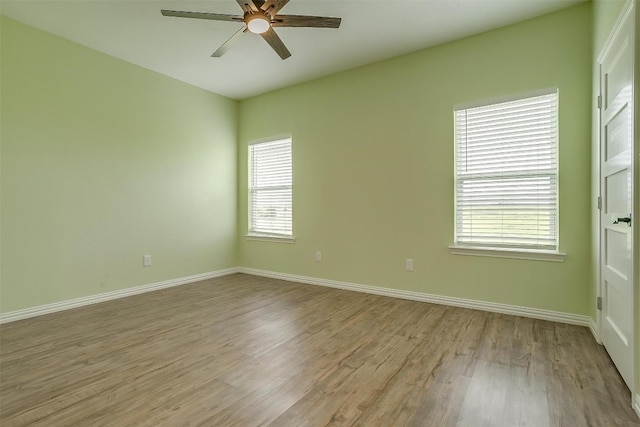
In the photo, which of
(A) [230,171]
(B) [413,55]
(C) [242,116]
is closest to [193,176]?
(A) [230,171]

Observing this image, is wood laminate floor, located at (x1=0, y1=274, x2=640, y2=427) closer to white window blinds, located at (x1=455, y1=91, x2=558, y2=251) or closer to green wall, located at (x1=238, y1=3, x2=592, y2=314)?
green wall, located at (x1=238, y1=3, x2=592, y2=314)

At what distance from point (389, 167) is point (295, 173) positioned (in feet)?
4.88

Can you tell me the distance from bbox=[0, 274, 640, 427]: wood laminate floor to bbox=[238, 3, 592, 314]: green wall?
1.55 ft

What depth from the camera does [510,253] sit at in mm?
3078

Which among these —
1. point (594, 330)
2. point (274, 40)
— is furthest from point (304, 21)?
point (594, 330)

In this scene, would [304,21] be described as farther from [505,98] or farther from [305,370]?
[305,370]

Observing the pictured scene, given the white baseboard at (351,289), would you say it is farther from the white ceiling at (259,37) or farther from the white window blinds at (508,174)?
the white ceiling at (259,37)

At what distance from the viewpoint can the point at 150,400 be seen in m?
1.73

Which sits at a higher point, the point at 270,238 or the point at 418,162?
the point at 418,162

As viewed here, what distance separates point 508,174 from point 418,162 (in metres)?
0.90

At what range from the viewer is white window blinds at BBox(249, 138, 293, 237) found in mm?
4828

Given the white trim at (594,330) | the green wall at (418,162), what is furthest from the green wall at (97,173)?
the white trim at (594,330)

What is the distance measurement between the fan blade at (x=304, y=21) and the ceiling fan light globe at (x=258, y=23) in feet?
0.20

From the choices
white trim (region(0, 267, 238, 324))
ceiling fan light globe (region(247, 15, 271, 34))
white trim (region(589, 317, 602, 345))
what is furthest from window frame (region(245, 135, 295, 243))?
white trim (region(589, 317, 602, 345))
